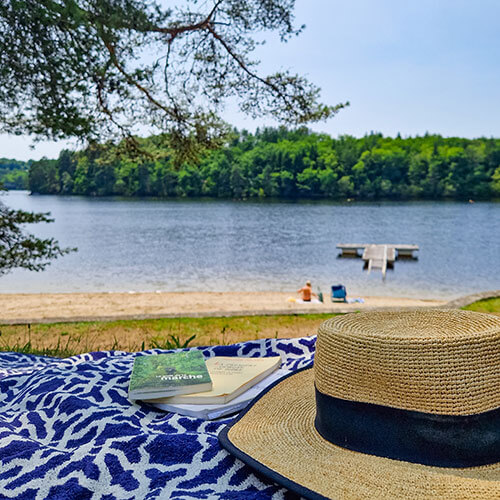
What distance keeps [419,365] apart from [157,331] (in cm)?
427

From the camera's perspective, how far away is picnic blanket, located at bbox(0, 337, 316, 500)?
134 centimetres

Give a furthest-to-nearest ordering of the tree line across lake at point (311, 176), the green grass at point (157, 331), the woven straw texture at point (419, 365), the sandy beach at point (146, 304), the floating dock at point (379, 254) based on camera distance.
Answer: the tree line across lake at point (311, 176) < the floating dock at point (379, 254) < the sandy beach at point (146, 304) < the green grass at point (157, 331) < the woven straw texture at point (419, 365)

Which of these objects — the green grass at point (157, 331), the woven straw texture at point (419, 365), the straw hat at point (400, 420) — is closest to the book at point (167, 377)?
the straw hat at point (400, 420)

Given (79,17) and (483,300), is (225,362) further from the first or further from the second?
(483,300)

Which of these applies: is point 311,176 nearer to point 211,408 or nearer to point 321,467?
point 211,408

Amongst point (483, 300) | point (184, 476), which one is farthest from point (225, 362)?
point (483, 300)

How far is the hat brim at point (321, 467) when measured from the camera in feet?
3.62

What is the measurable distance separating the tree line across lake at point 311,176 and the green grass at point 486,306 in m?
77.2

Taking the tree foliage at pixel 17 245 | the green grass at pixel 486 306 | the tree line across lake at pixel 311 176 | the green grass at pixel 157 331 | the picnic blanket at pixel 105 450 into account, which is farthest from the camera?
the tree line across lake at pixel 311 176

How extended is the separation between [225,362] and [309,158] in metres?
90.5

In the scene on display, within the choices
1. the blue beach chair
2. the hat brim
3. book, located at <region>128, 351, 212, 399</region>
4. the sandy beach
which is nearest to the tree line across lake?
the sandy beach

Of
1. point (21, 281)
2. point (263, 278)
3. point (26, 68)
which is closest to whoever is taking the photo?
point (26, 68)

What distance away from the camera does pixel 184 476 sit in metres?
1.40

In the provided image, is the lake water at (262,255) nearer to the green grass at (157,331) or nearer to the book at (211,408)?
the green grass at (157,331)
